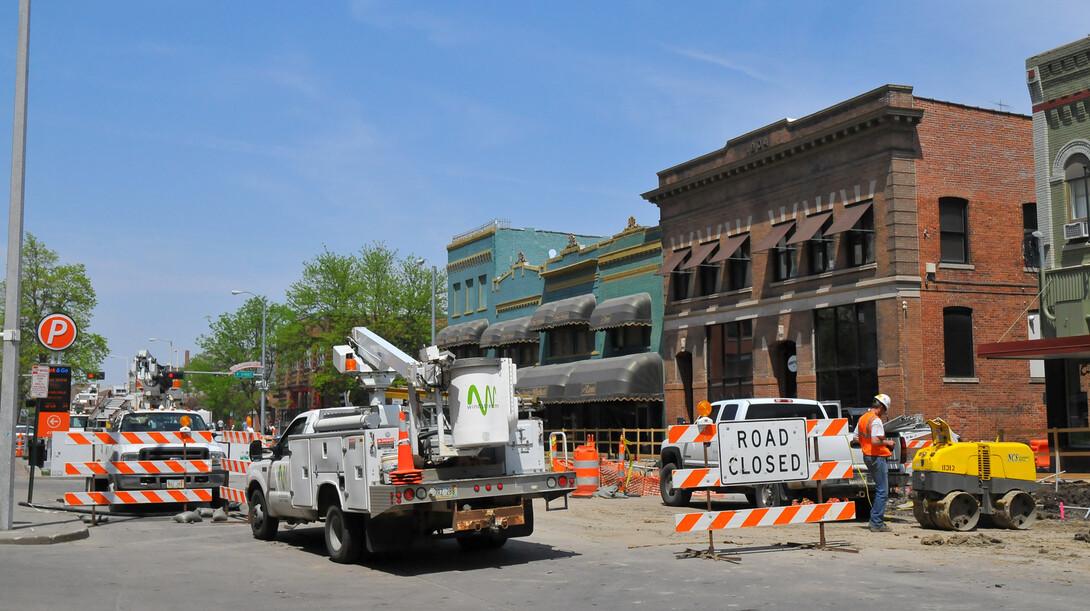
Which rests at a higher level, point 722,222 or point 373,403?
point 722,222

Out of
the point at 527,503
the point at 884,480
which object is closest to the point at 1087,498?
the point at 884,480

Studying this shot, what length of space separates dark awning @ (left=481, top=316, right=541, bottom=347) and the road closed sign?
1333 inches

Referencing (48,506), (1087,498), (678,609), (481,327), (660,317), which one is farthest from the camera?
(481,327)

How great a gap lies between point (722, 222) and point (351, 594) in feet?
→ 94.9

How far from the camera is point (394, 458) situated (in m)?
11.7

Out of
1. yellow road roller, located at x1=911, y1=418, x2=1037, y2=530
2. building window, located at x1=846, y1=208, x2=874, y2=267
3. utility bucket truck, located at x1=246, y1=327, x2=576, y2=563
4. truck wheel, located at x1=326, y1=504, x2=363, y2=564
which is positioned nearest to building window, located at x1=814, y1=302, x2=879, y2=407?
building window, located at x1=846, y1=208, x2=874, y2=267

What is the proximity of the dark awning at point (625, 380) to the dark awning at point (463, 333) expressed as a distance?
478 inches

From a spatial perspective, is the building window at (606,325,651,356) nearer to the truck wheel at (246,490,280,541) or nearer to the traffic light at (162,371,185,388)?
the traffic light at (162,371,185,388)

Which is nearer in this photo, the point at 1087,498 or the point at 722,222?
the point at 1087,498

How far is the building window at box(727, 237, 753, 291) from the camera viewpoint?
36500 millimetres

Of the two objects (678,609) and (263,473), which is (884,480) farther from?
(263,473)

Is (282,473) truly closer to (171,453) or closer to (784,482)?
(171,453)

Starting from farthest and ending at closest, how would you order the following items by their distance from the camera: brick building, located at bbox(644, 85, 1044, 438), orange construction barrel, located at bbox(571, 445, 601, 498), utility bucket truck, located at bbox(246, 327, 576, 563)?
brick building, located at bbox(644, 85, 1044, 438), orange construction barrel, located at bbox(571, 445, 601, 498), utility bucket truck, located at bbox(246, 327, 576, 563)

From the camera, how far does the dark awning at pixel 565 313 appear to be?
144 feet
